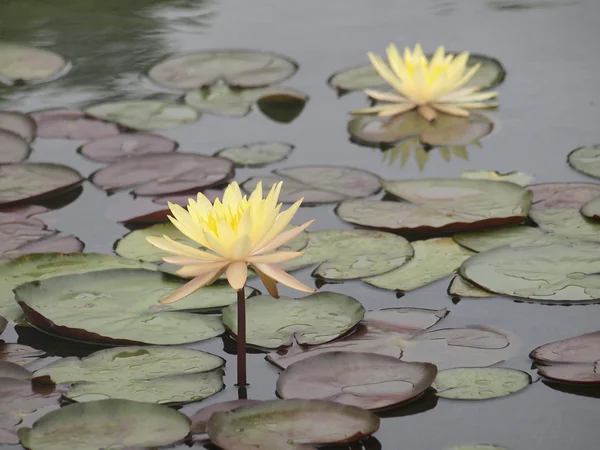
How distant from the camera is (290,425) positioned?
161cm

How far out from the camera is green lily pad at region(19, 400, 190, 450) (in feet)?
5.18

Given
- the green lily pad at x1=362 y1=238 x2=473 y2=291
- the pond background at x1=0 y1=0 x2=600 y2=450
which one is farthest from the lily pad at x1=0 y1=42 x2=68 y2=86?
the green lily pad at x1=362 y1=238 x2=473 y2=291

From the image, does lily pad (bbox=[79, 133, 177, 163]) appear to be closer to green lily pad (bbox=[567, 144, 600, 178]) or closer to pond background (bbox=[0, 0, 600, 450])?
pond background (bbox=[0, 0, 600, 450])

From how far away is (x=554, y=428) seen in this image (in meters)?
1.64

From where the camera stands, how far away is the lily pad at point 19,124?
310 centimetres

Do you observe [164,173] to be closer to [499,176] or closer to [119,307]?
[119,307]

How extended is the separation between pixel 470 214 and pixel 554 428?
35.1 inches

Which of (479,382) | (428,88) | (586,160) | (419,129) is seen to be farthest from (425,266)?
(428,88)

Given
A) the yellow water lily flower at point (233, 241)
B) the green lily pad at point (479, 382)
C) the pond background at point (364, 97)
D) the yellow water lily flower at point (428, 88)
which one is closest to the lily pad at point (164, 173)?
the pond background at point (364, 97)

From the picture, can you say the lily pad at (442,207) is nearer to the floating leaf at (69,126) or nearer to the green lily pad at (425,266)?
the green lily pad at (425,266)

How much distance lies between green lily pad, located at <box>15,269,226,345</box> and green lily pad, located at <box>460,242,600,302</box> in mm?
575

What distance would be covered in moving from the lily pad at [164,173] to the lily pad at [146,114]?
337 mm

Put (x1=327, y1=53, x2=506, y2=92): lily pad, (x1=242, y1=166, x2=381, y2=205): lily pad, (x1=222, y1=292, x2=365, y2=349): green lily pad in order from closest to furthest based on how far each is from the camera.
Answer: (x1=222, y1=292, x2=365, y2=349): green lily pad → (x1=242, y1=166, x2=381, y2=205): lily pad → (x1=327, y1=53, x2=506, y2=92): lily pad

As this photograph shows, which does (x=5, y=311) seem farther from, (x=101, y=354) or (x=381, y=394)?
(x=381, y=394)
